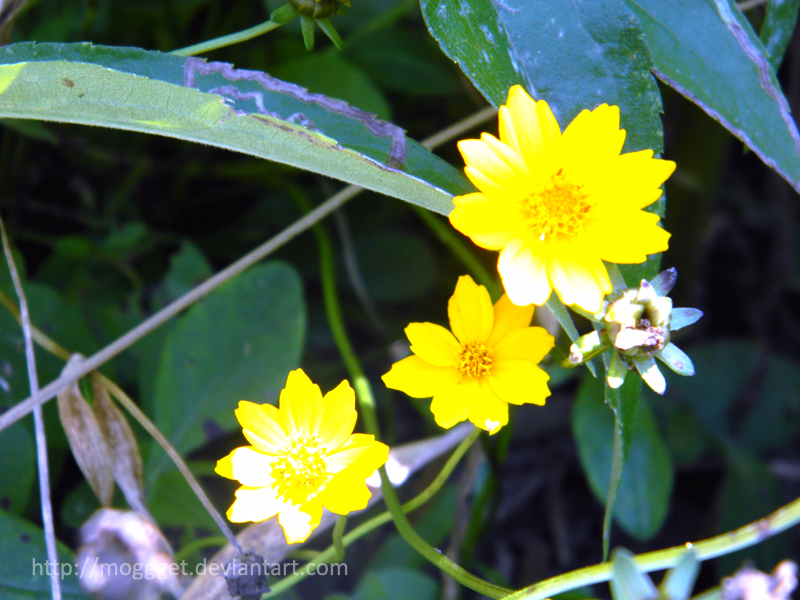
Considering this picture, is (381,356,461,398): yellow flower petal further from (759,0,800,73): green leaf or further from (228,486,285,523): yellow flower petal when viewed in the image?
(759,0,800,73): green leaf

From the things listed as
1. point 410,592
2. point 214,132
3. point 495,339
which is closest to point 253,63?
point 214,132

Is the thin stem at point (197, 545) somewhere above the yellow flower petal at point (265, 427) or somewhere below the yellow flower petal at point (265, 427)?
below

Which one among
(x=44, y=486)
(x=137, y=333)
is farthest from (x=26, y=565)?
(x=137, y=333)

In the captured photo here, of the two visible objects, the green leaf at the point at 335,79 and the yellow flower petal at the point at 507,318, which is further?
the green leaf at the point at 335,79

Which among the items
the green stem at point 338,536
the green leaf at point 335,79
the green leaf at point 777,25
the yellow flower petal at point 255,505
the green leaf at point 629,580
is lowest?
the green leaf at point 629,580

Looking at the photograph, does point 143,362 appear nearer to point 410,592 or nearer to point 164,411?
point 164,411

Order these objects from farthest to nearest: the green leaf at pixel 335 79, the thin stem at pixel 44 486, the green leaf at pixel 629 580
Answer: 1. the green leaf at pixel 335 79
2. the thin stem at pixel 44 486
3. the green leaf at pixel 629 580

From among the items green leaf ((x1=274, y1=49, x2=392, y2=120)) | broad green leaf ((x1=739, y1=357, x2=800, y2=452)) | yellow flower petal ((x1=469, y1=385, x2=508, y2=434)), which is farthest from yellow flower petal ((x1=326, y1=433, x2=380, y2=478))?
broad green leaf ((x1=739, y1=357, x2=800, y2=452))

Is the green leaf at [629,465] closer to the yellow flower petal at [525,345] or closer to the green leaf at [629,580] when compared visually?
the yellow flower petal at [525,345]

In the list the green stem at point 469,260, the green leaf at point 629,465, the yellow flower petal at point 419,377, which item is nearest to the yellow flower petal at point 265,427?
the yellow flower petal at point 419,377
